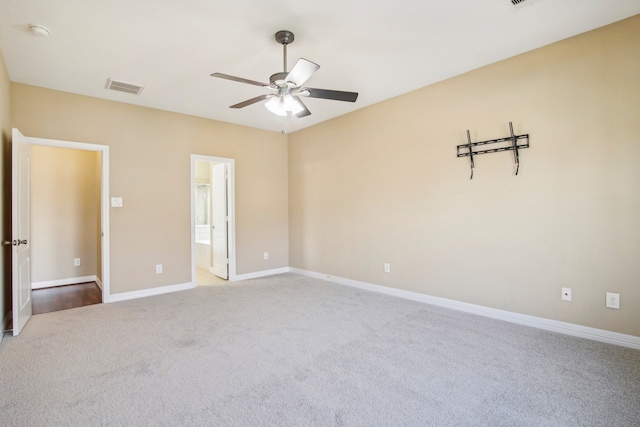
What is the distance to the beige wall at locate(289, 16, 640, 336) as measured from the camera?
265 centimetres

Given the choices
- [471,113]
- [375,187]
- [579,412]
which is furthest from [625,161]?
[375,187]

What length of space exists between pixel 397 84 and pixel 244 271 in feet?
12.5

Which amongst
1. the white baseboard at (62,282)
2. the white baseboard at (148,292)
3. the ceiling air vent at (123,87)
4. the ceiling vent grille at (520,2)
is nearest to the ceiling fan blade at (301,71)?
the ceiling vent grille at (520,2)

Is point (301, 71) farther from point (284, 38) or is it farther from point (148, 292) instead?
point (148, 292)

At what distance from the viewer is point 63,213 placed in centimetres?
531

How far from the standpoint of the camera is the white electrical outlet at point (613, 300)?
2656 mm

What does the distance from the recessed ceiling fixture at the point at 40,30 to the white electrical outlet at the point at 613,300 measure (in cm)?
527

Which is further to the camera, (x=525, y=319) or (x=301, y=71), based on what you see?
(x=525, y=319)

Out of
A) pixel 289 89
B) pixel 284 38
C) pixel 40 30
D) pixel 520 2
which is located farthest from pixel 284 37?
pixel 40 30

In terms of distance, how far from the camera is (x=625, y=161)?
103 inches

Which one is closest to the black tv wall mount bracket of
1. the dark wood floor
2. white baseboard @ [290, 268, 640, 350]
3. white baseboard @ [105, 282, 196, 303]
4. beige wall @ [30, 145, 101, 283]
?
white baseboard @ [290, 268, 640, 350]

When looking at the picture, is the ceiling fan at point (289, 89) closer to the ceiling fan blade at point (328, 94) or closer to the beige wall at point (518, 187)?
the ceiling fan blade at point (328, 94)

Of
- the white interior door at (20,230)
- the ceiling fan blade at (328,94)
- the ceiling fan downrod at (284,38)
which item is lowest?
the white interior door at (20,230)

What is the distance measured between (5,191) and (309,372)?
147 inches
